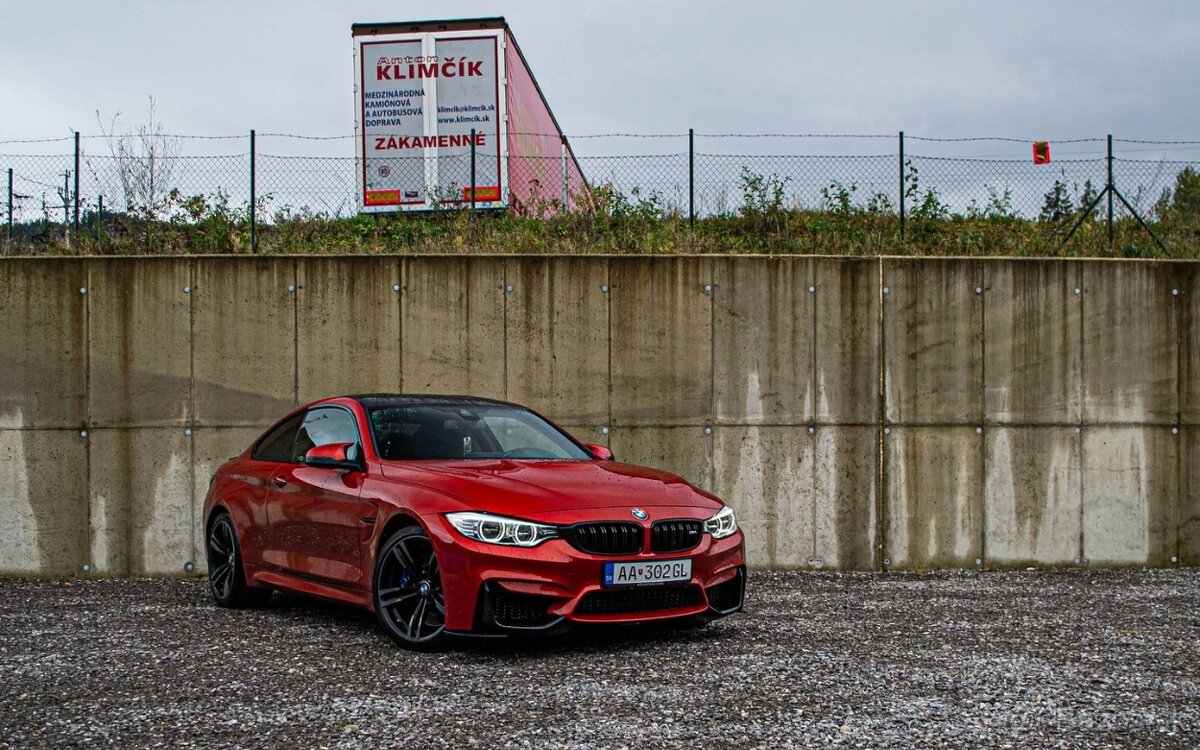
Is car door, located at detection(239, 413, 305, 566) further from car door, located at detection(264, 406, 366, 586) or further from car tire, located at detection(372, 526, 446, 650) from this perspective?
car tire, located at detection(372, 526, 446, 650)

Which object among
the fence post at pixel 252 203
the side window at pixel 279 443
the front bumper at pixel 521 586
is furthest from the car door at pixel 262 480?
the fence post at pixel 252 203

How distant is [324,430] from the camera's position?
27.4 feet

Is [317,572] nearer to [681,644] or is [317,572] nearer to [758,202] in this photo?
[681,644]

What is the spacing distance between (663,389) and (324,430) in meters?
4.24

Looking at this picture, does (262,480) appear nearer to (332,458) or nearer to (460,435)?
A: (332,458)

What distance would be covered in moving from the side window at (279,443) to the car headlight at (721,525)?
2981 mm

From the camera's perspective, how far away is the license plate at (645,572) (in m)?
6.69

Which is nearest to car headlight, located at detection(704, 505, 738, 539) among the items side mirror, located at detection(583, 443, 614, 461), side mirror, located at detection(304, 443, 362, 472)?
side mirror, located at detection(583, 443, 614, 461)

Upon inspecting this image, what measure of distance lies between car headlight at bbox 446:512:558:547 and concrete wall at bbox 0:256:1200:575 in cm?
515

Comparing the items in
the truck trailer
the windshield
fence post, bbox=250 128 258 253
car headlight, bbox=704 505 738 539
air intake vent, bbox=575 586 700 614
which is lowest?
air intake vent, bbox=575 586 700 614

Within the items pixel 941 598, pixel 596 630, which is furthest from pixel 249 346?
pixel 941 598

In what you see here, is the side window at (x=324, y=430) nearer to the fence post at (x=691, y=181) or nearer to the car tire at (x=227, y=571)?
the car tire at (x=227, y=571)

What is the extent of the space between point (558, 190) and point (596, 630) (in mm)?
9468

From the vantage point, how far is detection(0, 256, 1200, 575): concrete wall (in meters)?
11.6
